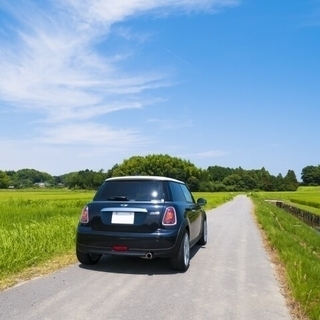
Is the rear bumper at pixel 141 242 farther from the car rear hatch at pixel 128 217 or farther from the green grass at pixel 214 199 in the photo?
the green grass at pixel 214 199

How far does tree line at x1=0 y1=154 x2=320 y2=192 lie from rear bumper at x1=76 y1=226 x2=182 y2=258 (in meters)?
103

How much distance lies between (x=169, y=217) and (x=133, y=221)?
0.61m

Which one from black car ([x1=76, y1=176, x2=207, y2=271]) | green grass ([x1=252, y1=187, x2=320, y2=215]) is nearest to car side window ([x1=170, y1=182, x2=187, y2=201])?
black car ([x1=76, y1=176, x2=207, y2=271])

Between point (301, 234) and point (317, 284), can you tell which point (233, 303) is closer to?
point (317, 284)

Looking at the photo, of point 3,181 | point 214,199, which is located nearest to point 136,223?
point 214,199

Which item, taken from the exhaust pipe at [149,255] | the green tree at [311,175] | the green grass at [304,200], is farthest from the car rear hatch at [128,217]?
the green tree at [311,175]

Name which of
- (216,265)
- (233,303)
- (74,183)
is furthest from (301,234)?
(74,183)

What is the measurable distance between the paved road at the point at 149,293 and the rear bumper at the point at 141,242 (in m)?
0.37

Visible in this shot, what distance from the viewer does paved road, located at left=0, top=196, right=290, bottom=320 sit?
4.23 metres

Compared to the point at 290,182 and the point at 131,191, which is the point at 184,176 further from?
the point at 131,191

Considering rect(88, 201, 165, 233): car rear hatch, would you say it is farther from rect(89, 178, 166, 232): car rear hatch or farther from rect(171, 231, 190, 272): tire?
rect(171, 231, 190, 272): tire

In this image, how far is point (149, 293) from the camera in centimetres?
505

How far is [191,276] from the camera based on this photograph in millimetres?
6191

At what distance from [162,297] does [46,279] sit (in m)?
1.99
